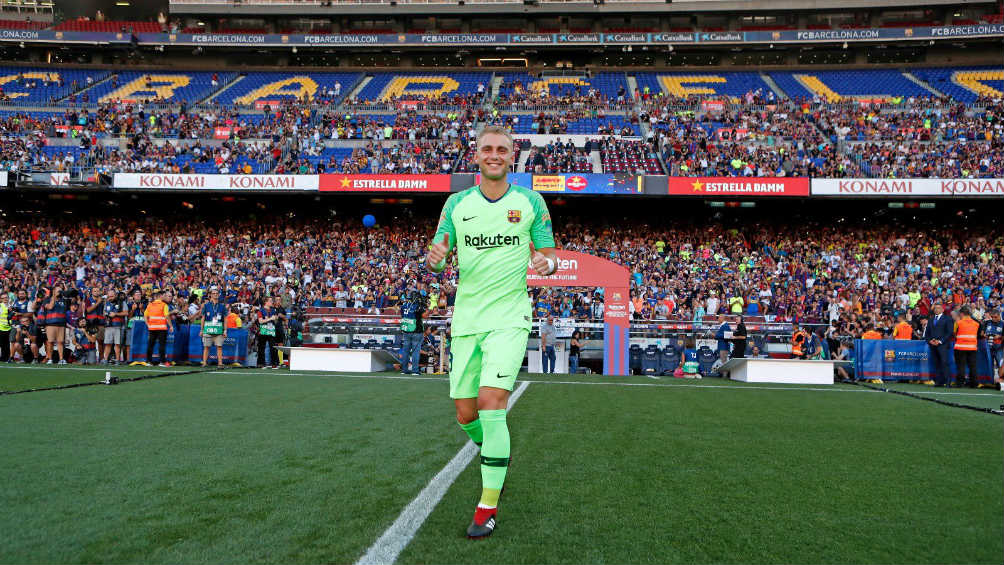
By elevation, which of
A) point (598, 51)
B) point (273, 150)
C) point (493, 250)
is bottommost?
point (493, 250)

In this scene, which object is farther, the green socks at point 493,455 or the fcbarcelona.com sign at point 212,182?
the fcbarcelona.com sign at point 212,182

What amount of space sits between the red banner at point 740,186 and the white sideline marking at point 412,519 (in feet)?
87.9

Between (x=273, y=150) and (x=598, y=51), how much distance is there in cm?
2500

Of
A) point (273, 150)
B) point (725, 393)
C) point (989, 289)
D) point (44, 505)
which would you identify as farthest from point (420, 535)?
point (273, 150)

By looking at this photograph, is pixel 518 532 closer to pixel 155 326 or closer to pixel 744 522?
pixel 744 522

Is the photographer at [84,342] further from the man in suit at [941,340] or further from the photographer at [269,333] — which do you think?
the man in suit at [941,340]

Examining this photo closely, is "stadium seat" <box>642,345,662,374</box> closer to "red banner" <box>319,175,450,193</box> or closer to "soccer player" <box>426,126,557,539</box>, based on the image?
"red banner" <box>319,175,450,193</box>

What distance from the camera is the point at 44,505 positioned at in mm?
3619

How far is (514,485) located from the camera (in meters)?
4.33

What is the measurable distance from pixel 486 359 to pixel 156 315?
15.3 metres

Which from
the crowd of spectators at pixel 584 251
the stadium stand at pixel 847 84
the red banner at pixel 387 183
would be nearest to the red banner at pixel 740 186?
the crowd of spectators at pixel 584 251

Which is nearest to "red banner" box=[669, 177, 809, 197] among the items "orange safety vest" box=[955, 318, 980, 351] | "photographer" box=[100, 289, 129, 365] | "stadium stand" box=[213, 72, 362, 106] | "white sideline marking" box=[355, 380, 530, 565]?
"orange safety vest" box=[955, 318, 980, 351]

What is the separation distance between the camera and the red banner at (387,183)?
3085 cm

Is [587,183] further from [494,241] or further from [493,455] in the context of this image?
[493,455]
